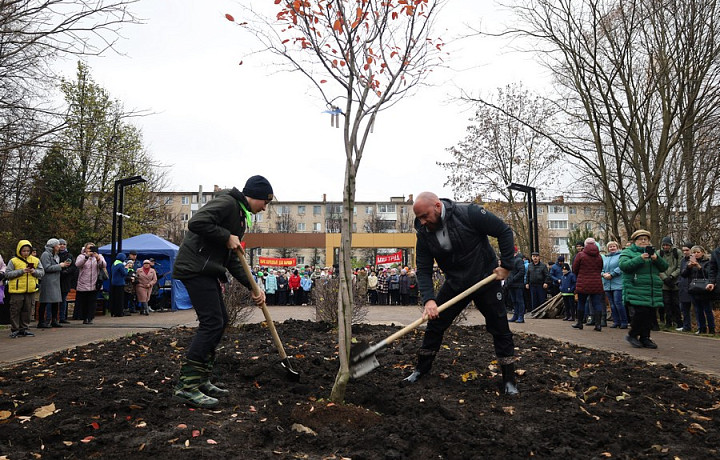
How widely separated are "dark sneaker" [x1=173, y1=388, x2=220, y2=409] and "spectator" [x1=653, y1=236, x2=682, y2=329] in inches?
402

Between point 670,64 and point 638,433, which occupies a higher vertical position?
point 670,64

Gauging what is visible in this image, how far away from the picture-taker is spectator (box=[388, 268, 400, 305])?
73.8 ft

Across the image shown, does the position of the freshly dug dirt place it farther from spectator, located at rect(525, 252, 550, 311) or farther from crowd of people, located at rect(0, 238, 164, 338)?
spectator, located at rect(525, 252, 550, 311)

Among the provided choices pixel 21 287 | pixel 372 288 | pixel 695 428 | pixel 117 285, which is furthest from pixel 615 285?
pixel 117 285

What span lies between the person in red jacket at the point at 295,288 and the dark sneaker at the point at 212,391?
19.4m

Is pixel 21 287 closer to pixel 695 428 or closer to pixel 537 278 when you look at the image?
pixel 695 428

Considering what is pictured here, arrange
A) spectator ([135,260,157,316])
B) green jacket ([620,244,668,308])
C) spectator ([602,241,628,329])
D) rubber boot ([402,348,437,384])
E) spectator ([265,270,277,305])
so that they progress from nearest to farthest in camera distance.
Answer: rubber boot ([402,348,437,384]) < green jacket ([620,244,668,308]) < spectator ([602,241,628,329]) < spectator ([135,260,157,316]) < spectator ([265,270,277,305])

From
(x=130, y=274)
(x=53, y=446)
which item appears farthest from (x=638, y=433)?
(x=130, y=274)

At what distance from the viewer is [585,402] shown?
4.17m

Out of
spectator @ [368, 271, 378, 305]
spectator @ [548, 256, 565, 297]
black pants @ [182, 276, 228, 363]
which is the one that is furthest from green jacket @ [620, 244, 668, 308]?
spectator @ [368, 271, 378, 305]

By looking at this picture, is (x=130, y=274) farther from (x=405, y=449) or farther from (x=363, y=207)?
(x=363, y=207)

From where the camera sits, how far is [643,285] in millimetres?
7273

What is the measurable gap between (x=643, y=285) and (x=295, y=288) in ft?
59.4

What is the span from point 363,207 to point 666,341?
242 feet
